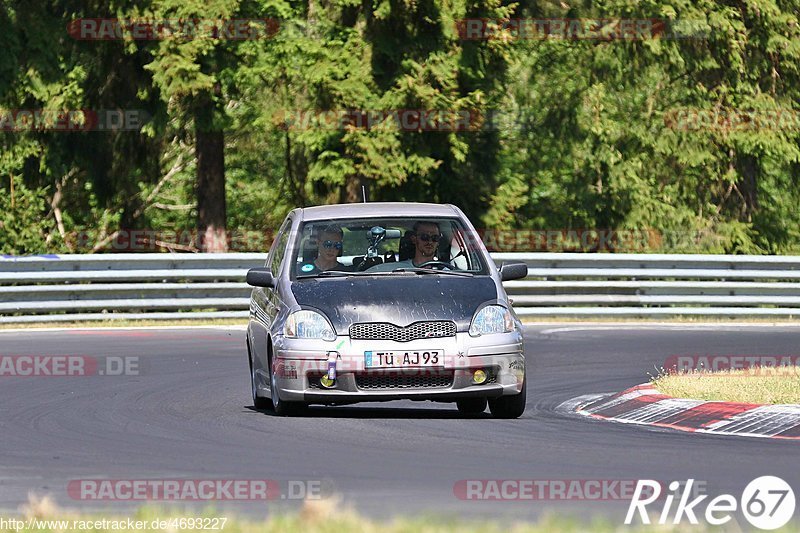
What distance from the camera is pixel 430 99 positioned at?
30.7 meters

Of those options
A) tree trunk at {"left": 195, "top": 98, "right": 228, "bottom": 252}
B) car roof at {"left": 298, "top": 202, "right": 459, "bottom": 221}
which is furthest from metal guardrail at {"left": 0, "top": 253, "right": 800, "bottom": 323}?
car roof at {"left": 298, "top": 202, "right": 459, "bottom": 221}

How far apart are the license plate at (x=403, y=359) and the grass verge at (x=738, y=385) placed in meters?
2.36

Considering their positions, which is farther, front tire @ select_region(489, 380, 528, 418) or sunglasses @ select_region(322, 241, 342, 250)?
sunglasses @ select_region(322, 241, 342, 250)

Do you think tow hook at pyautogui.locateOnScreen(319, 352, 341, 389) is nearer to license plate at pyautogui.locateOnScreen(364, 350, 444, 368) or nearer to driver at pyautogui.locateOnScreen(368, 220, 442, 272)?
license plate at pyautogui.locateOnScreen(364, 350, 444, 368)

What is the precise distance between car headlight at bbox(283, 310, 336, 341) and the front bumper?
0.05 meters

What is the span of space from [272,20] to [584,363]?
16703 millimetres

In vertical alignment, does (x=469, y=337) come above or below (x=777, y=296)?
above

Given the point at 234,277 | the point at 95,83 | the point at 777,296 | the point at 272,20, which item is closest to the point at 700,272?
the point at 777,296

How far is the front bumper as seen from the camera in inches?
462

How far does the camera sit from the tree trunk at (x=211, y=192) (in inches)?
1318

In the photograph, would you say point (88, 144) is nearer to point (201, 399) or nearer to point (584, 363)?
point (584, 363)

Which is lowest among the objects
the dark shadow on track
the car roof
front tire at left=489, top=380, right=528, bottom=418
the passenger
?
the dark shadow on track

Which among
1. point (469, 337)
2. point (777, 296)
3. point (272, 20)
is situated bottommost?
point (777, 296)

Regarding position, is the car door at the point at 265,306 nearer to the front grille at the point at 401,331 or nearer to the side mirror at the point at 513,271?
the front grille at the point at 401,331
